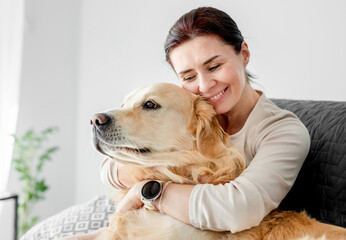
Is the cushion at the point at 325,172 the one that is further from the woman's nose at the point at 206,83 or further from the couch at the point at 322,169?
the woman's nose at the point at 206,83

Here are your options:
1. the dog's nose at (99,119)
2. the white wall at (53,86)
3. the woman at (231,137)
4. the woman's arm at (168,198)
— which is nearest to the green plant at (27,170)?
the white wall at (53,86)

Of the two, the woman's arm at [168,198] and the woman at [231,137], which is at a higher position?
the woman at [231,137]

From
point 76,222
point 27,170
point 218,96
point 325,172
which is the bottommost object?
point 27,170

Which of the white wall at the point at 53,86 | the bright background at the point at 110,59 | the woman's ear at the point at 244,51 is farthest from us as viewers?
the white wall at the point at 53,86

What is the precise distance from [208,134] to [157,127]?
178mm

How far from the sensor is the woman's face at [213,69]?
1.19 meters

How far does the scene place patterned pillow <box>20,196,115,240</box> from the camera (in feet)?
A: 4.97

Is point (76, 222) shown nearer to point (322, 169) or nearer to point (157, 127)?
point (157, 127)

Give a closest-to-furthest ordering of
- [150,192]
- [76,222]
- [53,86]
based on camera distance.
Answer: [150,192] < [76,222] < [53,86]

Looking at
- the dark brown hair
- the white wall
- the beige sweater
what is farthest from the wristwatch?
the white wall

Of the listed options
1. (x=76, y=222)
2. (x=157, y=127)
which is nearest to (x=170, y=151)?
(x=157, y=127)

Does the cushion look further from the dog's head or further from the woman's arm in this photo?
the woman's arm

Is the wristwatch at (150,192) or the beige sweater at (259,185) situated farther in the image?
the wristwatch at (150,192)

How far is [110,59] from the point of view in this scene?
325 cm
